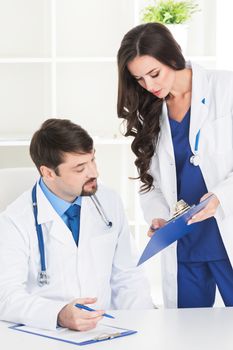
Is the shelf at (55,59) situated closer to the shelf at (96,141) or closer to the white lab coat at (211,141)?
the shelf at (96,141)

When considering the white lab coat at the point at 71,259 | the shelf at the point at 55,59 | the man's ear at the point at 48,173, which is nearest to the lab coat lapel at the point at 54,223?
the white lab coat at the point at 71,259

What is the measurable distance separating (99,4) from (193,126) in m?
1.86

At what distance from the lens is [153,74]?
2207 millimetres

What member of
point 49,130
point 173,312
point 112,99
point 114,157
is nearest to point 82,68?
point 112,99

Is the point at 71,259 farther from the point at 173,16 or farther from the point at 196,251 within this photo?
the point at 173,16

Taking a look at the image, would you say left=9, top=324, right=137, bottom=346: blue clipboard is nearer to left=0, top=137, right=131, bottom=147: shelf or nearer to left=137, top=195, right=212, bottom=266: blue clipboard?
left=137, top=195, right=212, bottom=266: blue clipboard

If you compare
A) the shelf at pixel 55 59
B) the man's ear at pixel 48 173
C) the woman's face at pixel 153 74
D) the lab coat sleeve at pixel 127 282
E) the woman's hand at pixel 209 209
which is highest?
the woman's face at pixel 153 74

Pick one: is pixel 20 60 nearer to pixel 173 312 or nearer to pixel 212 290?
pixel 212 290

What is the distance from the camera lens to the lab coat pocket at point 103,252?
88.4 inches

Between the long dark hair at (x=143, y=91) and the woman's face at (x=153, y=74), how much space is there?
15 mm

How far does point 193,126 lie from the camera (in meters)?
2.30

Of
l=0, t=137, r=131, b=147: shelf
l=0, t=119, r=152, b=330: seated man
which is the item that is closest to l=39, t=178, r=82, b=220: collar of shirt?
l=0, t=119, r=152, b=330: seated man

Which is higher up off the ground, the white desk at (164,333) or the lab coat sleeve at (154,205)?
the lab coat sleeve at (154,205)

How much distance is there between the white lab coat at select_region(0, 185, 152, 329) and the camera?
2.10 metres
